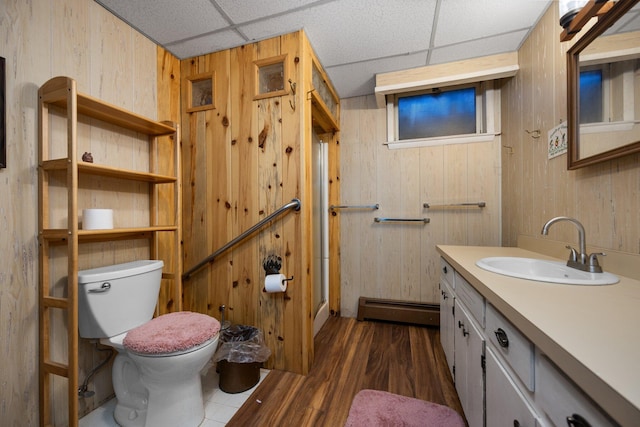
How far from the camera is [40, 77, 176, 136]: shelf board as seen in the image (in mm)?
1105

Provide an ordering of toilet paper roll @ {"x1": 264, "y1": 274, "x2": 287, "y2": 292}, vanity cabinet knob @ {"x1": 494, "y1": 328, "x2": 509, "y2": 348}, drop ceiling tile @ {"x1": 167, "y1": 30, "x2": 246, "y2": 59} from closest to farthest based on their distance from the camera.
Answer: vanity cabinet knob @ {"x1": 494, "y1": 328, "x2": 509, "y2": 348} → toilet paper roll @ {"x1": 264, "y1": 274, "x2": 287, "y2": 292} → drop ceiling tile @ {"x1": 167, "y1": 30, "x2": 246, "y2": 59}

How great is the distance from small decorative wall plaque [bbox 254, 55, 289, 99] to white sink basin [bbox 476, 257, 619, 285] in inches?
62.7

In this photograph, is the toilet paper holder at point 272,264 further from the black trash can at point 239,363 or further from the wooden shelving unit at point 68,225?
the wooden shelving unit at point 68,225

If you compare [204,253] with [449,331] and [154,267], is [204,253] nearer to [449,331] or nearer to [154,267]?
[154,267]

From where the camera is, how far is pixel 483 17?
5.00 feet

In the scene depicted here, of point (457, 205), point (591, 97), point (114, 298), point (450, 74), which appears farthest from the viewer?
point (457, 205)

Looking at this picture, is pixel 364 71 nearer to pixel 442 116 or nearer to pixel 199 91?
pixel 442 116

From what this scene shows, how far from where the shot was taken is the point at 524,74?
1.75 m

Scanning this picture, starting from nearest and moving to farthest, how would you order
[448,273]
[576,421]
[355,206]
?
[576,421]
[448,273]
[355,206]

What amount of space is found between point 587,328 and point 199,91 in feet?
7.81

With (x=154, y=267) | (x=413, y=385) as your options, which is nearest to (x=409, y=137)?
(x=413, y=385)

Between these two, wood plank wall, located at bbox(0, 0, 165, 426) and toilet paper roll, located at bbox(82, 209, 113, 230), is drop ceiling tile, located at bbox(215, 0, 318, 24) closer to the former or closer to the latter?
wood plank wall, located at bbox(0, 0, 165, 426)

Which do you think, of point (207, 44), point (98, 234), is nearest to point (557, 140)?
point (207, 44)

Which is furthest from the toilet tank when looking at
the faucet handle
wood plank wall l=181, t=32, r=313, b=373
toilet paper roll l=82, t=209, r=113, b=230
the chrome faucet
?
the faucet handle
